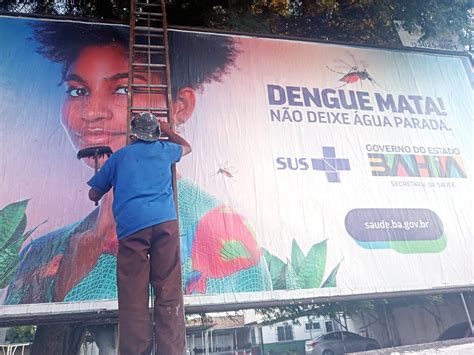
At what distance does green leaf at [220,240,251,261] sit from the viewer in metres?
3.54

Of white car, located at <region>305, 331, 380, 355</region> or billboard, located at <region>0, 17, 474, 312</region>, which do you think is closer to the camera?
billboard, located at <region>0, 17, 474, 312</region>

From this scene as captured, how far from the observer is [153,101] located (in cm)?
396

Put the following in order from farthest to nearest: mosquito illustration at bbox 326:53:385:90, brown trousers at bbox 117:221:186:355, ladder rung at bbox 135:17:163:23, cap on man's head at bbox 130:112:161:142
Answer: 1. mosquito illustration at bbox 326:53:385:90
2. ladder rung at bbox 135:17:163:23
3. cap on man's head at bbox 130:112:161:142
4. brown trousers at bbox 117:221:186:355

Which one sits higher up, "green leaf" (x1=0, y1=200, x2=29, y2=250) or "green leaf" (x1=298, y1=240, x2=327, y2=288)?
"green leaf" (x1=0, y1=200, x2=29, y2=250)

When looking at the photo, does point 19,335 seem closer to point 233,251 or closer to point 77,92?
point 77,92

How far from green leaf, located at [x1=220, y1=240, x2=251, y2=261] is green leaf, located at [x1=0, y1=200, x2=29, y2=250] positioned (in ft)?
5.71

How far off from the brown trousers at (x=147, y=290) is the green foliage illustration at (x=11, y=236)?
1.54 meters

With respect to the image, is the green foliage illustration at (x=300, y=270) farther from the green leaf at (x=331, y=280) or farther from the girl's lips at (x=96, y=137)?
the girl's lips at (x=96, y=137)

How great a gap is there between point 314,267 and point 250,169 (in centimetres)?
112

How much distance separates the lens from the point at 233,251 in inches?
140

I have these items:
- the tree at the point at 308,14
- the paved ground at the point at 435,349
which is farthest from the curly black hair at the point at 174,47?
the paved ground at the point at 435,349

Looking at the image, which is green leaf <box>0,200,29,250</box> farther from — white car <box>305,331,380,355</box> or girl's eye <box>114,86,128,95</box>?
white car <box>305,331,380,355</box>

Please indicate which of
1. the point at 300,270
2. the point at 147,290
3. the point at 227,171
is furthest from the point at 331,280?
the point at 147,290

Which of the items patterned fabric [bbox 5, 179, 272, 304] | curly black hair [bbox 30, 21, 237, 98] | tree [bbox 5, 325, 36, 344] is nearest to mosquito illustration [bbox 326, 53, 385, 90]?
curly black hair [bbox 30, 21, 237, 98]
